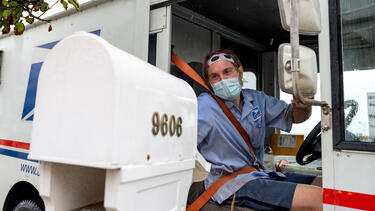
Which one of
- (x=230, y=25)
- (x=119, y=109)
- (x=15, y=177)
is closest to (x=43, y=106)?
(x=119, y=109)

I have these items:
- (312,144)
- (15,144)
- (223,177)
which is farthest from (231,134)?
(15,144)

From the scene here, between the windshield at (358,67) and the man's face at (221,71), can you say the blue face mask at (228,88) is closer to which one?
the man's face at (221,71)

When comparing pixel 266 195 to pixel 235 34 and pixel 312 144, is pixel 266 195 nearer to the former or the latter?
pixel 312 144

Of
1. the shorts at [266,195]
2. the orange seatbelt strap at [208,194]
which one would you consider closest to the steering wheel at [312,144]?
the shorts at [266,195]

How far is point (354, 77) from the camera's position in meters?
1.37

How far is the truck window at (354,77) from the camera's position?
4.34 ft

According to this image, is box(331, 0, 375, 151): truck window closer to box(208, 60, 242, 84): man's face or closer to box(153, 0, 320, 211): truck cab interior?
box(208, 60, 242, 84): man's face

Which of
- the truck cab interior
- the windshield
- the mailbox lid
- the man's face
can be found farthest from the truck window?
the truck cab interior

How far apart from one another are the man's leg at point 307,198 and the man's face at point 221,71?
0.89 metres

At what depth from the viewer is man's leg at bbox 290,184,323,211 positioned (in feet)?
5.40

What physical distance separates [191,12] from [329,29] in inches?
87.5

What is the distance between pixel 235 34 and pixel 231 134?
229cm

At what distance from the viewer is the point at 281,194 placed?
179 centimetres

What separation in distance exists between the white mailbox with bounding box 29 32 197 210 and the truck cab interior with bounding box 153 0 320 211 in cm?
170
